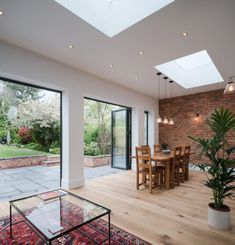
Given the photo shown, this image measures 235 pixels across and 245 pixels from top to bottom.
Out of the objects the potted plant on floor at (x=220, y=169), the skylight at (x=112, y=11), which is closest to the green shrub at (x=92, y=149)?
the skylight at (x=112, y=11)

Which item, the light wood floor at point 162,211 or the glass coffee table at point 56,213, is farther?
the light wood floor at point 162,211

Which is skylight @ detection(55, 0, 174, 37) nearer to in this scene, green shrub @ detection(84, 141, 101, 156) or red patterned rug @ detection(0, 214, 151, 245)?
red patterned rug @ detection(0, 214, 151, 245)

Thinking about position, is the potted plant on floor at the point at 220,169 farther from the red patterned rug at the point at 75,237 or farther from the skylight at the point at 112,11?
the skylight at the point at 112,11

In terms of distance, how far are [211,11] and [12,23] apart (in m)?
2.77

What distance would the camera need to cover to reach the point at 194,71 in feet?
17.9

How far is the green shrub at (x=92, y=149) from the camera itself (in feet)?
23.9

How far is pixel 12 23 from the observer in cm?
247

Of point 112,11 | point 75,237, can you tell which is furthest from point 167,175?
point 112,11

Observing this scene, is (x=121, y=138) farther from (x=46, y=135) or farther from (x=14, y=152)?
(x=14, y=152)

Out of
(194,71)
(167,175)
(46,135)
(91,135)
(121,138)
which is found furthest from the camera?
(91,135)

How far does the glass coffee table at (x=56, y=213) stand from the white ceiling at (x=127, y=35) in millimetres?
2437

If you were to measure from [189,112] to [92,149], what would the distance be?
4283mm

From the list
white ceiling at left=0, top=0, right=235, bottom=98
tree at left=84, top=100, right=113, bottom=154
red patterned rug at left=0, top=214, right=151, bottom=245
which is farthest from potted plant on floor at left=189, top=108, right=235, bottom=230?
tree at left=84, top=100, right=113, bottom=154

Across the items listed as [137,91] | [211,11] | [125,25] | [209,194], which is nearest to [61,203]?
[125,25]
